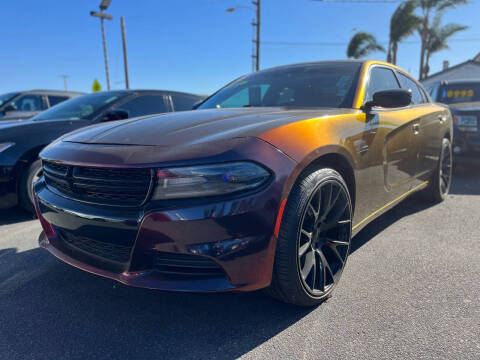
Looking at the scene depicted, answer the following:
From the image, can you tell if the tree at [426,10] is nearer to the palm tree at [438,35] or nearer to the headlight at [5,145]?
the palm tree at [438,35]

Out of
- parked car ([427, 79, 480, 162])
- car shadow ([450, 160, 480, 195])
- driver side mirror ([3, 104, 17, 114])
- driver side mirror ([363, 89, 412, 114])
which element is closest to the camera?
driver side mirror ([363, 89, 412, 114])

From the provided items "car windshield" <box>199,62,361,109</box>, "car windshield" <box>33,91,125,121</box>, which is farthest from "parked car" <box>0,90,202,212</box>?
"car windshield" <box>199,62,361,109</box>

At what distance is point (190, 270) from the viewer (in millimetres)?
1588

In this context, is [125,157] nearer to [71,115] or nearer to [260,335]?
[260,335]

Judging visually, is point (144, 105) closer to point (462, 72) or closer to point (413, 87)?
point (413, 87)

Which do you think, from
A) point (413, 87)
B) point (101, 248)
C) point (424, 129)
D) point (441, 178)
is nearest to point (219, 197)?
point (101, 248)

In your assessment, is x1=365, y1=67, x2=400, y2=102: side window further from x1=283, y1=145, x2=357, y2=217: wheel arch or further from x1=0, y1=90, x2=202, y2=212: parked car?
x1=0, y1=90, x2=202, y2=212: parked car

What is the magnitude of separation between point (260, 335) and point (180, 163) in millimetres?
946

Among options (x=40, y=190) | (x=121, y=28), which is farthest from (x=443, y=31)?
(x=40, y=190)

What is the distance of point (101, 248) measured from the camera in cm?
174

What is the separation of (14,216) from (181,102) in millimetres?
2647

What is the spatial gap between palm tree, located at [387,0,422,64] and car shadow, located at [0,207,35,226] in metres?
24.5

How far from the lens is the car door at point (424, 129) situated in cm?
319

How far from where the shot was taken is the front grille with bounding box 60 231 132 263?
64.6 inches
